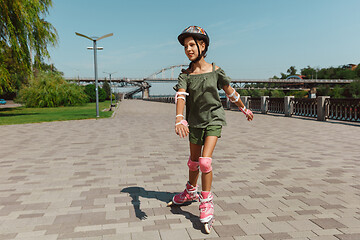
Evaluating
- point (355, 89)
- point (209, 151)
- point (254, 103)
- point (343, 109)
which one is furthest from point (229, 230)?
point (355, 89)

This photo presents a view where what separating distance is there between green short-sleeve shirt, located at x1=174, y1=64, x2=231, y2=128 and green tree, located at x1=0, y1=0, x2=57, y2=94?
16.5 meters

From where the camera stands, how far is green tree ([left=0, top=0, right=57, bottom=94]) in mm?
17031

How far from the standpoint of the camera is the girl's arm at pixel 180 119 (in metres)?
3.00

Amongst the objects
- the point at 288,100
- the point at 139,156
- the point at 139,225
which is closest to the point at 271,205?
the point at 139,225

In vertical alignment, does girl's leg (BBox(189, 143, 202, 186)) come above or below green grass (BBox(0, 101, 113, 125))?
above

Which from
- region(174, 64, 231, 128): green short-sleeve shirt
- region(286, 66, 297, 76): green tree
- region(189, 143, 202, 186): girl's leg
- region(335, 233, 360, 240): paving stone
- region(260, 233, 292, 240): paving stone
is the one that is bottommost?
region(260, 233, 292, 240): paving stone

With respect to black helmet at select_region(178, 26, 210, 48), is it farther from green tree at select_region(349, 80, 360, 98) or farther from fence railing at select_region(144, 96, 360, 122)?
green tree at select_region(349, 80, 360, 98)

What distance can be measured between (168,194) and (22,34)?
17280mm

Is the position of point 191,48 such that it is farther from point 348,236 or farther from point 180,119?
point 348,236

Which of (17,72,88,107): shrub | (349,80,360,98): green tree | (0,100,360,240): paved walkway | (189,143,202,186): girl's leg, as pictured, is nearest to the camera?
(0,100,360,240): paved walkway

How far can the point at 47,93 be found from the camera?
3700 centimetres

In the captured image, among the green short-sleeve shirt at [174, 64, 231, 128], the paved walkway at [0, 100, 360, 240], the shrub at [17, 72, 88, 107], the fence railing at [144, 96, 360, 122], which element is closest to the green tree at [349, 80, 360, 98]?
the fence railing at [144, 96, 360, 122]

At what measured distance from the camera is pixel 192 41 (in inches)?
127

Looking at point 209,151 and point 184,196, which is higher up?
point 209,151
